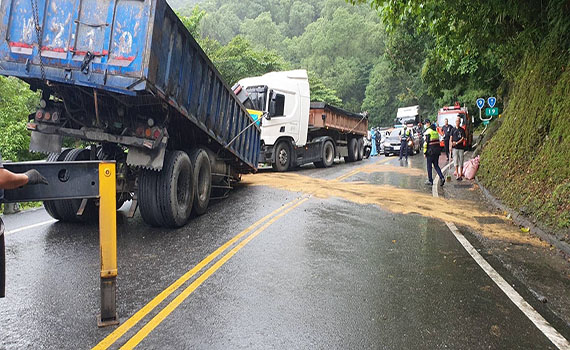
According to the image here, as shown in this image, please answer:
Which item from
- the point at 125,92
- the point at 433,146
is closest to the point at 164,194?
the point at 125,92

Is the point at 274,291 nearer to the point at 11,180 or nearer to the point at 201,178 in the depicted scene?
the point at 11,180

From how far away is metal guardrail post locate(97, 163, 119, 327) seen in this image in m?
3.71

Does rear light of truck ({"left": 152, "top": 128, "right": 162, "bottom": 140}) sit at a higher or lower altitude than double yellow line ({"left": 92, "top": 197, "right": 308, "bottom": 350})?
higher

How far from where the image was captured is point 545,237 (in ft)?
22.7

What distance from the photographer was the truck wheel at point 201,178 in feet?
26.2

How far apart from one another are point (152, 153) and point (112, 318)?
129 inches

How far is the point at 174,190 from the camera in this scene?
696 cm

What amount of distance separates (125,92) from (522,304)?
16.8 ft

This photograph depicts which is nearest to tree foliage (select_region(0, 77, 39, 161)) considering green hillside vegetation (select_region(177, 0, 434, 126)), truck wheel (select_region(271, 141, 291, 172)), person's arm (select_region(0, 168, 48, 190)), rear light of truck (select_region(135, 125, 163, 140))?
truck wheel (select_region(271, 141, 291, 172))

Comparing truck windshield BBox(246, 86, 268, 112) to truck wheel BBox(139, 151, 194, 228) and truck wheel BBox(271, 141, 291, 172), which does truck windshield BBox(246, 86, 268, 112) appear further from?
truck wheel BBox(139, 151, 194, 228)

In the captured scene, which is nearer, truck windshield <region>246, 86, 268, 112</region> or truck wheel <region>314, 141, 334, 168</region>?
truck windshield <region>246, 86, 268, 112</region>

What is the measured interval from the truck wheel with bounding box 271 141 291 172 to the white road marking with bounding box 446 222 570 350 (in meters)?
9.76

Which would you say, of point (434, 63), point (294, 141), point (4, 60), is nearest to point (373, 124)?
point (434, 63)

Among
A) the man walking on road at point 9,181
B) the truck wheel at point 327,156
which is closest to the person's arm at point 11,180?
the man walking on road at point 9,181
